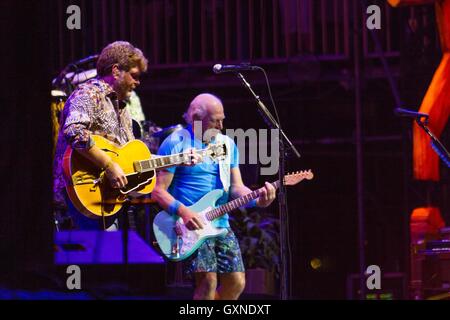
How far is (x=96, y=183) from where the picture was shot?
6039mm

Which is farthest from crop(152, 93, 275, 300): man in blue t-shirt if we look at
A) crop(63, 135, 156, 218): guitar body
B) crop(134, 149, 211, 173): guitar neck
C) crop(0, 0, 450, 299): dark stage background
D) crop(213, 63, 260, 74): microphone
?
crop(0, 0, 450, 299): dark stage background

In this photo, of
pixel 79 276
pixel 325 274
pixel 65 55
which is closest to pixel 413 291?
pixel 325 274

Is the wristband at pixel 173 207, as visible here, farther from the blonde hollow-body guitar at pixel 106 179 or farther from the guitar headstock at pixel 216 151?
the guitar headstock at pixel 216 151

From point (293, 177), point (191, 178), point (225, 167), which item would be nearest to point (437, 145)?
point (293, 177)

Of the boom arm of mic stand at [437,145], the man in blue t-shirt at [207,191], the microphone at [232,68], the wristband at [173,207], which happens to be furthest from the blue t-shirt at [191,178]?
the boom arm of mic stand at [437,145]

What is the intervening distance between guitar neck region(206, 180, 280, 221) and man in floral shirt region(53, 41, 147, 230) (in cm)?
67

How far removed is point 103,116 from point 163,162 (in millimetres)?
514

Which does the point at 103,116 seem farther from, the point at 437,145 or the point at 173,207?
the point at 437,145

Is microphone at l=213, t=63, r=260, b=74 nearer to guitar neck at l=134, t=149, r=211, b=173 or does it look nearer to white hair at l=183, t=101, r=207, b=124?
white hair at l=183, t=101, r=207, b=124

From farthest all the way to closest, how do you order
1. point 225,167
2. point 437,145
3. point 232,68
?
1. point 437,145
2. point 225,167
3. point 232,68

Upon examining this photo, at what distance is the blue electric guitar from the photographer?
6.37m

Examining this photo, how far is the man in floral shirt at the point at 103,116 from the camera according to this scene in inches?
235

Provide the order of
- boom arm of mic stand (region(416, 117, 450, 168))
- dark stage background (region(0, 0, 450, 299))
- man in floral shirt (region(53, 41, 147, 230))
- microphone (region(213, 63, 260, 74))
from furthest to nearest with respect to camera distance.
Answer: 1. dark stage background (region(0, 0, 450, 299))
2. boom arm of mic stand (region(416, 117, 450, 168))
3. microphone (region(213, 63, 260, 74))
4. man in floral shirt (region(53, 41, 147, 230))
